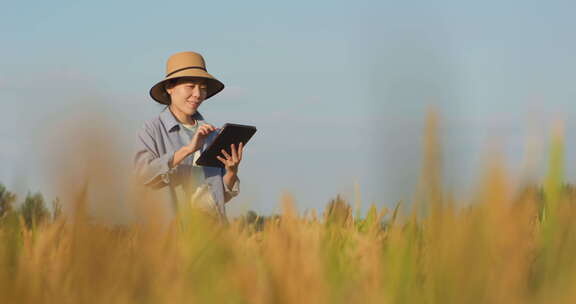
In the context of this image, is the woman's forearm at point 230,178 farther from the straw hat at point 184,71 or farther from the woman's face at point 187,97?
the straw hat at point 184,71

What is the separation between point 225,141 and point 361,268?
2831 millimetres

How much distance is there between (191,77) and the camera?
446 cm

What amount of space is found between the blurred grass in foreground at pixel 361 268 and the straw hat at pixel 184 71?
3486 millimetres

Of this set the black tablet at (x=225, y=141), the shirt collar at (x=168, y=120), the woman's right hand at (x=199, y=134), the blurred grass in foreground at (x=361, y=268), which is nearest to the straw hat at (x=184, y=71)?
the shirt collar at (x=168, y=120)

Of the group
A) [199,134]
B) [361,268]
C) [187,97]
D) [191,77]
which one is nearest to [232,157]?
[199,134]

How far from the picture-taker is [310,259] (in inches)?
27.3

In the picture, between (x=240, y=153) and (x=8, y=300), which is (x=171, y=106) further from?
(x=8, y=300)

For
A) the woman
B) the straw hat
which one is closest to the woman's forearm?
the woman

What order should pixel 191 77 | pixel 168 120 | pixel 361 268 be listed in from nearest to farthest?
pixel 361 268 → pixel 168 120 → pixel 191 77

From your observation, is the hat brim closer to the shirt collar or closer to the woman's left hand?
the shirt collar

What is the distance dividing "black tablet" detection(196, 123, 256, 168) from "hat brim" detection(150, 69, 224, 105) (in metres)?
0.71

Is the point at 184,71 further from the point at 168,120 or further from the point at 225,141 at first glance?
the point at 225,141

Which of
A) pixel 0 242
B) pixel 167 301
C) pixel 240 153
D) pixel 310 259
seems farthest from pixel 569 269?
pixel 240 153

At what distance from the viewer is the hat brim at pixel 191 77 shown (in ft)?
14.0
